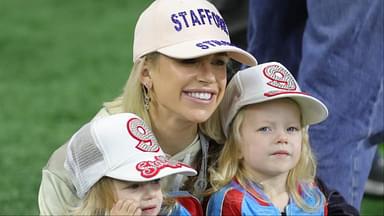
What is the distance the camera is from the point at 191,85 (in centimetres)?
299

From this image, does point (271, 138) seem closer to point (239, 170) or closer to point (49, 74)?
point (239, 170)

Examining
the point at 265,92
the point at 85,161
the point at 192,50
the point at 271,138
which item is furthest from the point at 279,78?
the point at 85,161

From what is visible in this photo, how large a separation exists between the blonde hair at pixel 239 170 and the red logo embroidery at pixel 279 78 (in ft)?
0.40

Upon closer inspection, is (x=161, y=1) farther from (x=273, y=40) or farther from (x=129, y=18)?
(x=129, y=18)

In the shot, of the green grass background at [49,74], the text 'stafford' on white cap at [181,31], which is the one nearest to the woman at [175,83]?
the text 'stafford' on white cap at [181,31]

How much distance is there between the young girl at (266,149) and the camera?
300cm

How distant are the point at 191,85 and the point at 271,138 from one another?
28cm

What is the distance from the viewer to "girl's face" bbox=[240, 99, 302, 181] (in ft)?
9.83

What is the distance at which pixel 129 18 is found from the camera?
8.71m

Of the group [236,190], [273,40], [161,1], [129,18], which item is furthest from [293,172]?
[129,18]

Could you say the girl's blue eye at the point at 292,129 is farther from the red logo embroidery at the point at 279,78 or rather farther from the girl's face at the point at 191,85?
the girl's face at the point at 191,85

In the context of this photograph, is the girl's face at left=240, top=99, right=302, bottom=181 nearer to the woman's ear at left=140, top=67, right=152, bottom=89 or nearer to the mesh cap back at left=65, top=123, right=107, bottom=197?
the woman's ear at left=140, top=67, right=152, bottom=89

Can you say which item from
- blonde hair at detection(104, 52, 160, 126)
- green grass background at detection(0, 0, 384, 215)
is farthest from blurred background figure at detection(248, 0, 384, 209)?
green grass background at detection(0, 0, 384, 215)

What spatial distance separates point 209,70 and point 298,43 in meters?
1.14
